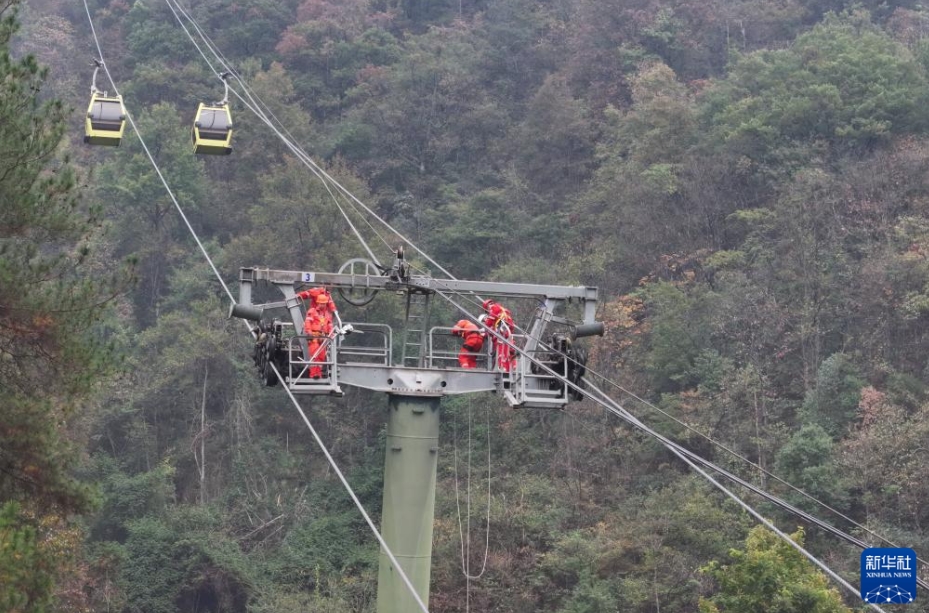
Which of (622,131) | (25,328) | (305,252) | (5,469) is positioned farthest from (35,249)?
(622,131)

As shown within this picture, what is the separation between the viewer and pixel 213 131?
Answer: 65.2ft

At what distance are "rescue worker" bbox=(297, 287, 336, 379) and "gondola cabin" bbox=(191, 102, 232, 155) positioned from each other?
6563 mm

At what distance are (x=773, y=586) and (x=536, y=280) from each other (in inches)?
614

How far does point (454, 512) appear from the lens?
29.9 metres

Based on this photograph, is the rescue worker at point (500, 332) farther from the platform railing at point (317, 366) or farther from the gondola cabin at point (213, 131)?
the gondola cabin at point (213, 131)

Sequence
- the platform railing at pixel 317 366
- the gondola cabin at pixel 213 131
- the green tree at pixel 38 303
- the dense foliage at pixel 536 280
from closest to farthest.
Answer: the platform railing at pixel 317 366 → the green tree at pixel 38 303 → the gondola cabin at pixel 213 131 → the dense foliage at pixel 536 280

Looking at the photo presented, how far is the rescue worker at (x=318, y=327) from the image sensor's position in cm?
1348

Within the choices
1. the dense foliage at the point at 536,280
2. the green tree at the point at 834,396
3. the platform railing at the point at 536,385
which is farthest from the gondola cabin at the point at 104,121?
the green tree at the point at 834,396

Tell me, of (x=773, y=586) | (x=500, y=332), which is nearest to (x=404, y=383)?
(x=500, y=332)

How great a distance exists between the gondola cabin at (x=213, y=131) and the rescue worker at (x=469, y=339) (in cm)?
676

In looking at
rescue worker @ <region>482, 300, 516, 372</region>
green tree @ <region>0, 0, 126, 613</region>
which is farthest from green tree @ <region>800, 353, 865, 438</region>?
green tree @ <region>0, 0, 126, 613</region>

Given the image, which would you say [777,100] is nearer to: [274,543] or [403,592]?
[274,543]

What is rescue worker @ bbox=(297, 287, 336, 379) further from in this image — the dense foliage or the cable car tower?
the dense foliage

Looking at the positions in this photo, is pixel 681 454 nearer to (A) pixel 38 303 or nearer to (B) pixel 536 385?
(B) pixel 536 385
